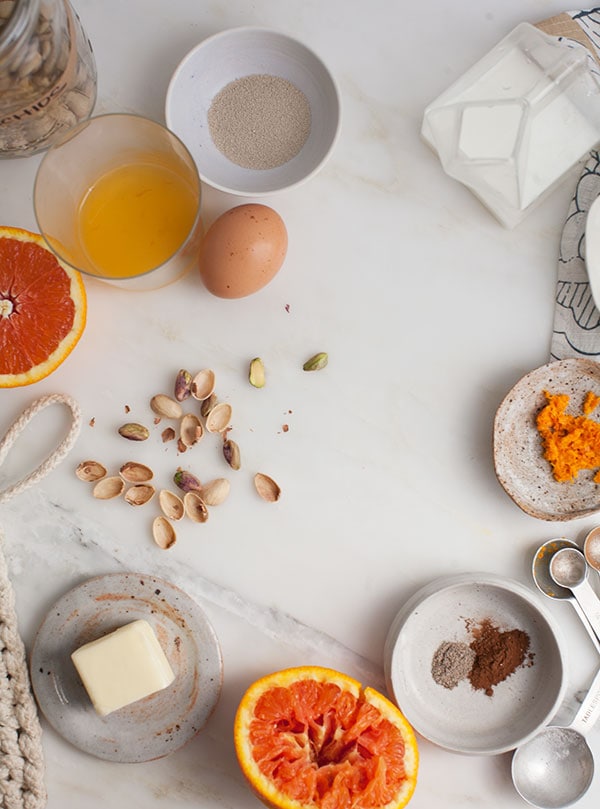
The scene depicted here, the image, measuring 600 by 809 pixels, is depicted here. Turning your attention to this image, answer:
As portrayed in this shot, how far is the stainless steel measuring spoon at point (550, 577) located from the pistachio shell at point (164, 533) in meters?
0.52

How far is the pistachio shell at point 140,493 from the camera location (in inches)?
44.2

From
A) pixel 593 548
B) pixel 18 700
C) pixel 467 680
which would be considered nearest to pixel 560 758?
pixel 467 680

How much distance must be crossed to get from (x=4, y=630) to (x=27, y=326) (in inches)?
16.9

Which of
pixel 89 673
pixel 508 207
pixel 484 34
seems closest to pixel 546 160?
pixel 508 207

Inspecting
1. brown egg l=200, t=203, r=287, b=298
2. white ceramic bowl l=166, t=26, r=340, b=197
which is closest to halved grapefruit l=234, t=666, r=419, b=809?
brown egg l=200, t=203, r=287, b=298

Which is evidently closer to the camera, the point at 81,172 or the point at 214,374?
the point at 81,172

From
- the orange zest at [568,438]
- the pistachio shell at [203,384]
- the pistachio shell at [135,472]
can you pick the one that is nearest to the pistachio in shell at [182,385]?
the pistachio shell at [203,384]

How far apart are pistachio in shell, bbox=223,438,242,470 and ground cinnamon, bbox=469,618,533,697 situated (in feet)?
1.37

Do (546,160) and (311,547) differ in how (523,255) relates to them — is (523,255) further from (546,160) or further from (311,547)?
(311,547)

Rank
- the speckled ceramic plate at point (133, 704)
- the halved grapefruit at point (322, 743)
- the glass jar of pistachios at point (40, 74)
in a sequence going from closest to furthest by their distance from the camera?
1. the glass jar of pistachios at point (40, 74)
2. the halved grapefruit at point (322, 743)
3. the speckled ceramic plate at point (133, 704)

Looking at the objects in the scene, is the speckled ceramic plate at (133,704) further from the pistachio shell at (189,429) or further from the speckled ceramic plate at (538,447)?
the speckled ceramic plate at (538,447)

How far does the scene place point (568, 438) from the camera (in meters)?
1.10

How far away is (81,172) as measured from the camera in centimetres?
104

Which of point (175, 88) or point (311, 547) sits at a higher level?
point (175, 88)
